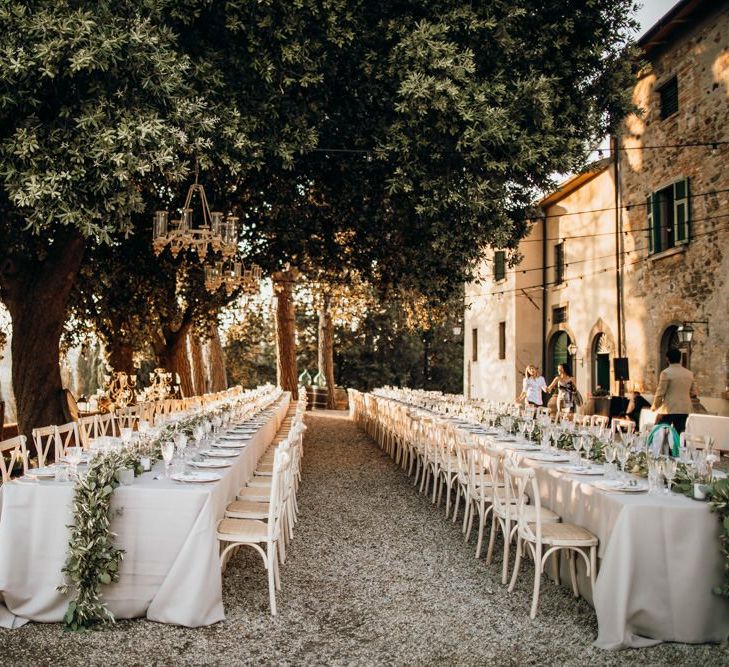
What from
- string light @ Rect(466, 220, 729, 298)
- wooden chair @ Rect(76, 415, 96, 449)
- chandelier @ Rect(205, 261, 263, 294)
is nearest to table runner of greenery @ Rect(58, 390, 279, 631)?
wooden chair @ Rect(76, 415, 96, 449)

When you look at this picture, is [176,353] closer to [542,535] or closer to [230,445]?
[230,445]

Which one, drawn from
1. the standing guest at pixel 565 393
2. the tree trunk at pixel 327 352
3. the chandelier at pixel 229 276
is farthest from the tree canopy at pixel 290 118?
the tree trunk at pixel 327 352

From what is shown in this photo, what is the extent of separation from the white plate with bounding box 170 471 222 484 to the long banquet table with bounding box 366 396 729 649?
243 cm

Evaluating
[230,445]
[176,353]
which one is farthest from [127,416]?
[176,353]

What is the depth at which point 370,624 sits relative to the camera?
171 inches

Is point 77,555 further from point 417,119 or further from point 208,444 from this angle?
point 417,119

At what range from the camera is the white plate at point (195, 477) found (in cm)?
455

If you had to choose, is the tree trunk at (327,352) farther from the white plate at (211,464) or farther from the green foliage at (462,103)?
the white plate at (211,464)

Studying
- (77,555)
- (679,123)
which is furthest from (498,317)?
(77,555)

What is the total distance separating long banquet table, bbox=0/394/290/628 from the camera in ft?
A: 13.7

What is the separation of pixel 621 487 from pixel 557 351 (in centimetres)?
1787

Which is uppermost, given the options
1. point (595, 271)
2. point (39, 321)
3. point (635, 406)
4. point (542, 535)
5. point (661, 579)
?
point (595, 271)

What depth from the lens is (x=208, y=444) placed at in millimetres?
6578

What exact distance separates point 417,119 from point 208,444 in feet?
11.9
